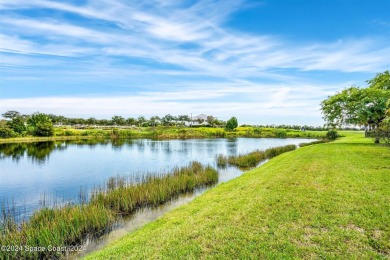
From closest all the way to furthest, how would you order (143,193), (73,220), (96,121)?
(73,220)
(143,193)
(96,121)

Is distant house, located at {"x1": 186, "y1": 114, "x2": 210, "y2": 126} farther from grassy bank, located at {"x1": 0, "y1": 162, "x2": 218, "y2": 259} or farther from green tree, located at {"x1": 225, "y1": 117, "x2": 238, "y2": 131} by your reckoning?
grassy bank, located at {"x1": 0, "y1": 162, "x2": 218, "y2": 259}

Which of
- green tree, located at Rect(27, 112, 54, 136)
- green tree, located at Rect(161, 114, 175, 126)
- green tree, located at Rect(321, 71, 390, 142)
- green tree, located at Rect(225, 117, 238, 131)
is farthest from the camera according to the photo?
green tree, located at Rect(161, 114, 175, 126)

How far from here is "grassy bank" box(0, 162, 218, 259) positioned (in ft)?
20.7

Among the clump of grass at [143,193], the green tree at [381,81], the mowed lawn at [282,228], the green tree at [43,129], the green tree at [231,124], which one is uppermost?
the green tree at [381,81]

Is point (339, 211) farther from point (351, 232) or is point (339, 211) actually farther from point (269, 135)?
point (269, 135)

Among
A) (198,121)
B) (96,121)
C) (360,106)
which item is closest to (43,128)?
(96,121)

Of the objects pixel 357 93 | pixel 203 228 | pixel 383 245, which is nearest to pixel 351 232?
pixel 383 245

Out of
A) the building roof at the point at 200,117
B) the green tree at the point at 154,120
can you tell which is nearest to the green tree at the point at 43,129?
the green tree at the point at 154,120

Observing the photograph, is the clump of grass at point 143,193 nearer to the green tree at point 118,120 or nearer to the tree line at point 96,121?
the tree line at point 96,121

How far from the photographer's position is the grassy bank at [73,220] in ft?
20.7

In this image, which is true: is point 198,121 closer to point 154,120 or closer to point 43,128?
point 154,120

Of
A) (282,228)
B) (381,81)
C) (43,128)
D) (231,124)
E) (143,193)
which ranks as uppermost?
(381,81)

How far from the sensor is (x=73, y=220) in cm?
766

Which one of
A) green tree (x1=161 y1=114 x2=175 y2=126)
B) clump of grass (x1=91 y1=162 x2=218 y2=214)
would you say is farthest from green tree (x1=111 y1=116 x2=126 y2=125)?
clump of grass (x1=91 y1=162 x2=218 y2=214)
